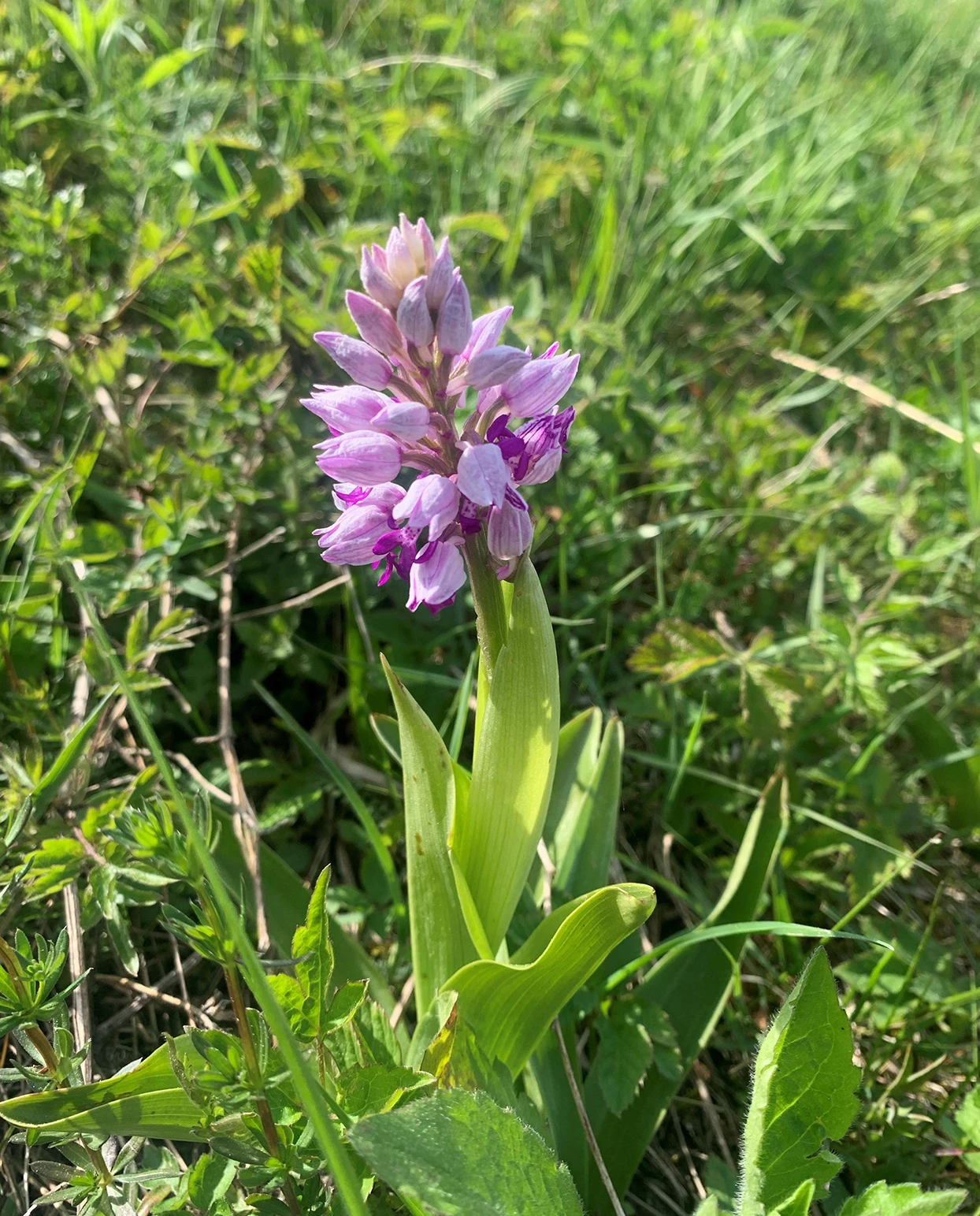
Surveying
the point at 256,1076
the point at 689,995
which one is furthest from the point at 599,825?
the point at 256,1076

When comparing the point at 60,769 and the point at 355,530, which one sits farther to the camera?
the point at 60,769

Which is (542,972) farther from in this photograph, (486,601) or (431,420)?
(431,420)

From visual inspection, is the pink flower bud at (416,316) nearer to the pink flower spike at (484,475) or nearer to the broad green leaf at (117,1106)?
the pink flower spike at (484,475)

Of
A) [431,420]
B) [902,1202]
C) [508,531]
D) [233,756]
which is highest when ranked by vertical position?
[431,420]

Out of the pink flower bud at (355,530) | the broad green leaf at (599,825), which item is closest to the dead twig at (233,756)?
the broad green leaf at (599,825)

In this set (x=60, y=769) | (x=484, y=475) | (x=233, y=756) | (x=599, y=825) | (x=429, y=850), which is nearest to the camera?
(x=484, y=475)

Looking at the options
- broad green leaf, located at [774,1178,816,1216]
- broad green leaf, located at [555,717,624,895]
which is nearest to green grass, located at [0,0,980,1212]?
broad green leaf, located at [555,717,624,895]

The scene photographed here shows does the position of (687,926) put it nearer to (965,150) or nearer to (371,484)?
(371,484)
